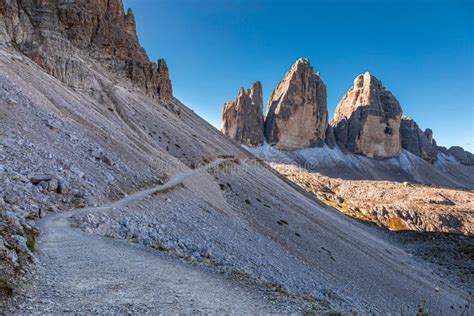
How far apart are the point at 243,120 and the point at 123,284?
554 feet

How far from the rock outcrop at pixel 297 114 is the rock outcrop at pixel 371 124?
19.6 metres

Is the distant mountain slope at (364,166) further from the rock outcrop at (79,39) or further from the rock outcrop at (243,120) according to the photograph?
the rock outcrop at (79,39)

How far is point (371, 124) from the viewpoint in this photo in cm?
18450

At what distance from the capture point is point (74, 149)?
75.9 feet

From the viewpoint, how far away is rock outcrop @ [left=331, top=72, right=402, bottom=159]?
604 feet

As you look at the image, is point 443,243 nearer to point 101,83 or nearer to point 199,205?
point 199,205

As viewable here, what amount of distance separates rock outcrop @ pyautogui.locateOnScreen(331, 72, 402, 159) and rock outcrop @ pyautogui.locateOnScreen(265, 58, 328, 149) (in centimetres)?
1961

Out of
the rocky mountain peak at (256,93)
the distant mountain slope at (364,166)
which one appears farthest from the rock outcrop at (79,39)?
the rocky mountain peak at (256,93)

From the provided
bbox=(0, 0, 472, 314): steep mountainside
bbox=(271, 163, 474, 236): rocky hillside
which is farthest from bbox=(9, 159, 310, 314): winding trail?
bbox=(271, 163, 474, 236): rocky hillside

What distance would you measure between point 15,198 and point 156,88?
261 ft

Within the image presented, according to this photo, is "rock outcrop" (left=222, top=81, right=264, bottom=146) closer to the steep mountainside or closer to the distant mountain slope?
the distant mountain slope

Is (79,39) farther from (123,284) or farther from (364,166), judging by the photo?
(364,166)

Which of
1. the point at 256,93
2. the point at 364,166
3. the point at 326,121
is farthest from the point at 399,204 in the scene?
the point at 256,93

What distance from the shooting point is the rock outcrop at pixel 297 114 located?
6880 inches
